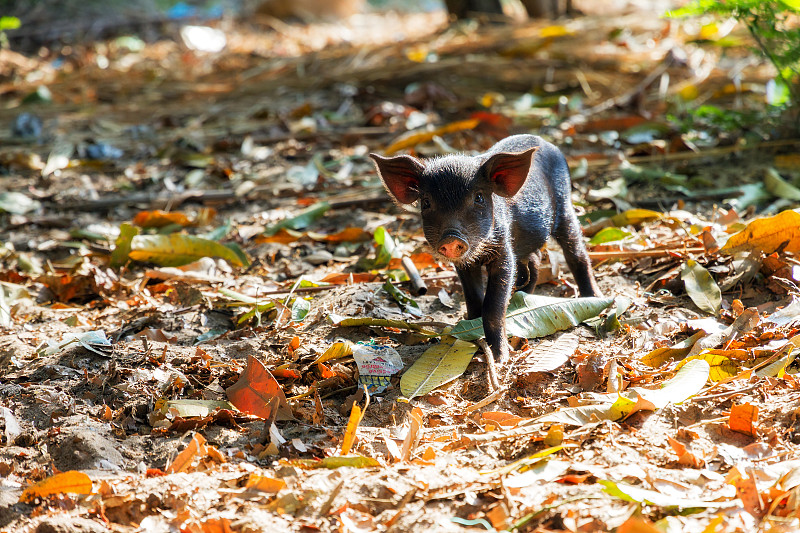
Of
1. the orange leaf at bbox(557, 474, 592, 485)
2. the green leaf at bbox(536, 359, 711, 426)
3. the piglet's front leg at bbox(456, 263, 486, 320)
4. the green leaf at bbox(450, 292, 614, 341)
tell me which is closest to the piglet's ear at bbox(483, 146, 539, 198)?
the piglet's front leg at bbox(456, 263, 486, 320)

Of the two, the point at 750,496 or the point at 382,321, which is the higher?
the point at 750,496

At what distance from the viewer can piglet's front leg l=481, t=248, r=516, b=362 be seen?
3.82 meters

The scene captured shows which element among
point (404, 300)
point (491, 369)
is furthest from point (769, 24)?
point (491, 369)

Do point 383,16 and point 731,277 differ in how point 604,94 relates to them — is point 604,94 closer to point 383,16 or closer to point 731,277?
point 731,277

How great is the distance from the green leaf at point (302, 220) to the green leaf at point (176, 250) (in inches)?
20.4

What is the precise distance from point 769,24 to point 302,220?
364 centimetres

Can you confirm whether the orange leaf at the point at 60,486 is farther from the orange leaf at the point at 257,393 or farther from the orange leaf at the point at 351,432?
the orange leaf at the point at 351,432

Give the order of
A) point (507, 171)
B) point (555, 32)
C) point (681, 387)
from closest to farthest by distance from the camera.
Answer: point (681, 387)
point (507, 171)
point (555, 32)

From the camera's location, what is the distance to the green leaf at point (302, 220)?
5.67 metres

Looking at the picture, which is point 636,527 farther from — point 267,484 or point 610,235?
point 610,235

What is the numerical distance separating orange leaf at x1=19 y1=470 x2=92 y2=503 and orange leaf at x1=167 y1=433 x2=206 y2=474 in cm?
30

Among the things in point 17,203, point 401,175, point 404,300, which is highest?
point 401,175

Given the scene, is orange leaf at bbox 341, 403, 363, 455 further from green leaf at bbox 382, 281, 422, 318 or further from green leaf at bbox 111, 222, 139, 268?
green leaf at bbox 111, 222, 139, 268

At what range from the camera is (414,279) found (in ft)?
14.8
